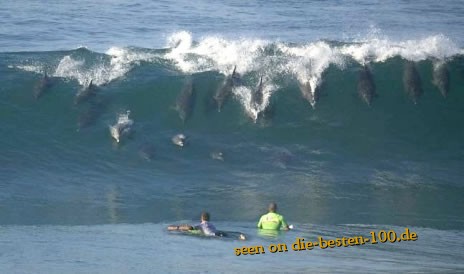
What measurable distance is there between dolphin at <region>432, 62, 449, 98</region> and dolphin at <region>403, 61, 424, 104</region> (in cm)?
61

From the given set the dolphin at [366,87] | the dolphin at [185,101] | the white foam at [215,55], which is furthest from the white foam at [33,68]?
the dolphin at [366,87]

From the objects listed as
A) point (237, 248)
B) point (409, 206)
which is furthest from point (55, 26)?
point (237, 248)

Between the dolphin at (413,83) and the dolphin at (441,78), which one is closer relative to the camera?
the dolphin at (413,83)

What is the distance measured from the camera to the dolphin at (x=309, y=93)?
1224 inches

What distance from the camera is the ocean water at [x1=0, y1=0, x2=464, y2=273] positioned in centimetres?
2009

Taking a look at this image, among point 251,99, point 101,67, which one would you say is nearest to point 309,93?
point 251,99

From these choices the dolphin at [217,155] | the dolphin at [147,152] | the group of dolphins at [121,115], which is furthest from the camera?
the group of dolphins at [121,115]

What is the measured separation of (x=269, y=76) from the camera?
32094mm

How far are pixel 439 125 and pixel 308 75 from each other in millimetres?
4478

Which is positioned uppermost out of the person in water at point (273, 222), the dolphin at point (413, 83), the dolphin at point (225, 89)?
the dolphin at point (413, 83)

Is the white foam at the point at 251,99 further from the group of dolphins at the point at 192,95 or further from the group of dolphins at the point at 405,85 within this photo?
the group of dolphins at the point at 405,85

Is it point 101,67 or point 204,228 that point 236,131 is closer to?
point 101,67

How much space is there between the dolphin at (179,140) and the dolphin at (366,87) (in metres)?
6.05

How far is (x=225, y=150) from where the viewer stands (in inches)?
1131
